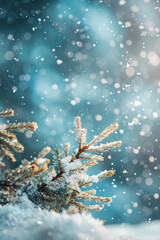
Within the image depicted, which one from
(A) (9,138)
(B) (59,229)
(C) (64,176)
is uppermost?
(A) (9,138)

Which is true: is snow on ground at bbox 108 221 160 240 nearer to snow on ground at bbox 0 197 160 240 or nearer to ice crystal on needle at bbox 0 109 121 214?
snow on ground at bbox 0 197 160 240

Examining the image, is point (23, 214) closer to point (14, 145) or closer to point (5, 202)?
point (5, 202)

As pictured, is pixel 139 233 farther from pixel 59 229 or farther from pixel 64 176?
pixel 59 229

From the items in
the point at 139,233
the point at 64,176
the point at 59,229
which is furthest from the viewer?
the point at 139,233

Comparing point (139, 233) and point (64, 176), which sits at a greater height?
point (64, 176)

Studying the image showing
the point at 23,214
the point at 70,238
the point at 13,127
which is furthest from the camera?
the point at 13,127

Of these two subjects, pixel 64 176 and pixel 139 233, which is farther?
pixel 139 233

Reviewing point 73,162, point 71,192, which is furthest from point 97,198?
point 73,162

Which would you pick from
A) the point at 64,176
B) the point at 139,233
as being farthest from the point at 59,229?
the point at 139,233

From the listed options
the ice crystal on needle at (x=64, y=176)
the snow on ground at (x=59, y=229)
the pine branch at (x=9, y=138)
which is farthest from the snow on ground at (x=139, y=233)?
the pine branch at (x=9, y=138)

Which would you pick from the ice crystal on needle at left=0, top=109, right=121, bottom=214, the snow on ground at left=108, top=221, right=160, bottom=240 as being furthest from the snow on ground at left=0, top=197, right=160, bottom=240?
the ice crystal on needle at left=0, top=109, right=121, bottom=214

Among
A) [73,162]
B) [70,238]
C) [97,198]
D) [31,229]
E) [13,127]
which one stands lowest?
[70,238]
